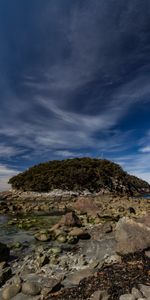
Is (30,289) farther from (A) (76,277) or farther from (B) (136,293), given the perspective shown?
(B) (136,293)

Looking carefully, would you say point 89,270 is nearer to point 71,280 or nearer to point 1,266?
point 71,280

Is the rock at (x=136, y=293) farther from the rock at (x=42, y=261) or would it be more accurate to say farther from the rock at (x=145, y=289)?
the rock at (x=42, y=261)

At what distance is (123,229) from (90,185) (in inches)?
1669

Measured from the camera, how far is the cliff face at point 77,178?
164ft

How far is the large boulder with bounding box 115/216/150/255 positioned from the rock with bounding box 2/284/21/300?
12.0 feet

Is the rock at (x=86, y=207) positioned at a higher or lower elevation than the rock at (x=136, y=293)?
higher

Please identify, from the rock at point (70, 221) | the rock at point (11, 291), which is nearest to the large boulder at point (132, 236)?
the rock at point (11, 291)

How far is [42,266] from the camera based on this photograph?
8086 millimetres

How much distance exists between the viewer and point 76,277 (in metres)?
6.76

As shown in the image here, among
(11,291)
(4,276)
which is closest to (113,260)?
(11,291)

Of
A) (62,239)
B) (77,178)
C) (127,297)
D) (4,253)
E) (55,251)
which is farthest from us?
(77,178)

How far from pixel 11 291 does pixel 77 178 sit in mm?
44429

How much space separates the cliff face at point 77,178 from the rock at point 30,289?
43.1 metres

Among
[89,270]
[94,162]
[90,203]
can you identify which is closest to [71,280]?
[89,270]
